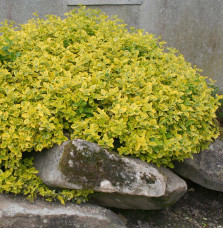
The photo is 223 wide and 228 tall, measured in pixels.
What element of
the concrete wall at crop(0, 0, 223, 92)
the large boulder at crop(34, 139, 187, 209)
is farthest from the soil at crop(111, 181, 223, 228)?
the concrete wall at crop(0, 0, 223, 92)

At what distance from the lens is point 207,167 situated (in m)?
3.03

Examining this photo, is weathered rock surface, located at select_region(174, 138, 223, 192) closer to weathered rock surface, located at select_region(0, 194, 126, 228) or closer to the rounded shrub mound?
the rounded shrub mound

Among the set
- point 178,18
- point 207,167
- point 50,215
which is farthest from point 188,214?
point 178,18

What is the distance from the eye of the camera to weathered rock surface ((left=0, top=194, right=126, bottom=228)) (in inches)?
92.1

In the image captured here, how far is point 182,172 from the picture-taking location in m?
3.14

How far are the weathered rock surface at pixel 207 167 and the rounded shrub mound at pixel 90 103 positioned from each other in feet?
0.38

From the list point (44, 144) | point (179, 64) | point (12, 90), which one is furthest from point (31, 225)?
point (179, 64)

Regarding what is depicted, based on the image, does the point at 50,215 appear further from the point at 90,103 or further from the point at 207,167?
the point at 207,167

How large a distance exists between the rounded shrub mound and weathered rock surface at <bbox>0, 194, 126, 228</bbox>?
8 centimetres

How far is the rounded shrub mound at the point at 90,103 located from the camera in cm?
246

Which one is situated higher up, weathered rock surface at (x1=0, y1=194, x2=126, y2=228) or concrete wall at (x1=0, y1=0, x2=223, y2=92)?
concrete wall at (x1=0, y1=0, x2=223, y2=92)

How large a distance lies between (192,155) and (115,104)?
38.3 inches

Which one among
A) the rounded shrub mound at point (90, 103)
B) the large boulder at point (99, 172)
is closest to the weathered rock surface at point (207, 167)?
the rounded shrub mound at point (90, 103)

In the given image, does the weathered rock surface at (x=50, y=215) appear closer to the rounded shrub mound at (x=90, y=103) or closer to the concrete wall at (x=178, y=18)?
the rounded shrub mound at (x=90, y=103)
